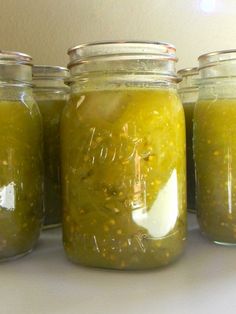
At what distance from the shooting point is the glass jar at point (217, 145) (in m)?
0.72

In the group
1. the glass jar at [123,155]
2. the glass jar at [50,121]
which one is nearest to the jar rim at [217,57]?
the glass jar at [123,155]

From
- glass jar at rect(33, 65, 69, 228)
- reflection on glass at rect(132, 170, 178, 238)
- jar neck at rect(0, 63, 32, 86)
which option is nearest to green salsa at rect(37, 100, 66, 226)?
glass jar at rect(33, 65, 69, 228)

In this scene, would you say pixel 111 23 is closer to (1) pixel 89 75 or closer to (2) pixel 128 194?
(1) pixel 89 75

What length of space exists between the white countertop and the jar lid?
30 centimetres

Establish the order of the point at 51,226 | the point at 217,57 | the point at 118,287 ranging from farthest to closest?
1. the point at 51,226
2. the point at 217,57
3. the point at 118,287

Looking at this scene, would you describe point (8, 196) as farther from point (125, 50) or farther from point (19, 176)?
point (125, 50)

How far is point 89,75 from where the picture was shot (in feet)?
2.14

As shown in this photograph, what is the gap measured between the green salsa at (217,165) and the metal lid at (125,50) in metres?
0.14

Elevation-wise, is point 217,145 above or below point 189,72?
below

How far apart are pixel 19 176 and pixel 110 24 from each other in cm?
48

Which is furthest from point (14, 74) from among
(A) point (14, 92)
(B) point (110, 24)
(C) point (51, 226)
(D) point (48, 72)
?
(B) point (110, 24)

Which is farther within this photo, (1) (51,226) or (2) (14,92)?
(1) (51,226)

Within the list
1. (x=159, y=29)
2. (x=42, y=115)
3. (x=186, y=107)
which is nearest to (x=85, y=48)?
(x=42, y=115)

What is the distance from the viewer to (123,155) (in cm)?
62
